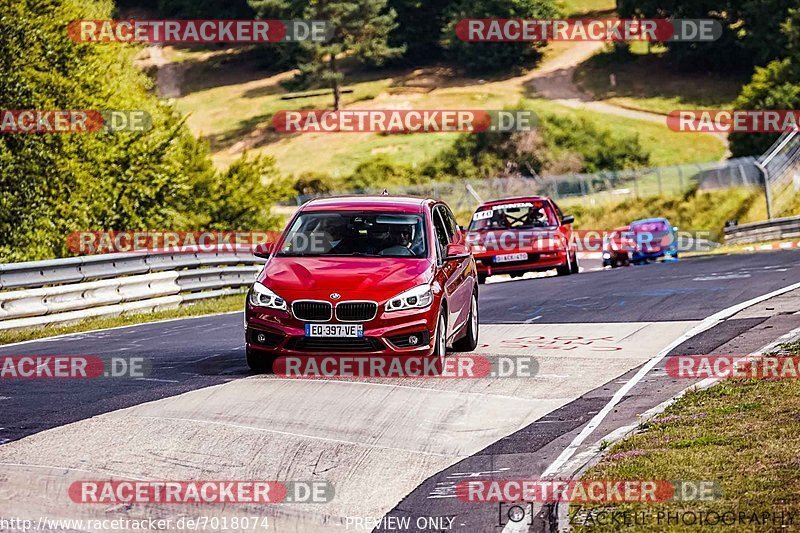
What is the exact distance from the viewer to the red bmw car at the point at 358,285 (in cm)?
1170

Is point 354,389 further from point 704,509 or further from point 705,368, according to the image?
point 704,509

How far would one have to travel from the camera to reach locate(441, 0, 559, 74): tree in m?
104

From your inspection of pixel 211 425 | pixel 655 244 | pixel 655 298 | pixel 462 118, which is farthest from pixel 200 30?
pixel 211 425

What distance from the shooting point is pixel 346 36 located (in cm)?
10588

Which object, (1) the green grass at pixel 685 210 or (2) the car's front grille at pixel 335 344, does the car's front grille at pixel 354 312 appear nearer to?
(2) the car's front grille at pixel 335 344

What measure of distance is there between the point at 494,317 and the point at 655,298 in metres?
2.77

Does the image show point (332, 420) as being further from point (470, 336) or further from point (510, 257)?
point (510, 257)

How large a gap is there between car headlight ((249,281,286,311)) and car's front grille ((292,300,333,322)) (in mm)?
139

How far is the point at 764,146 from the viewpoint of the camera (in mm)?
71438

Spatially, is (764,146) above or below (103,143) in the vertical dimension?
below
